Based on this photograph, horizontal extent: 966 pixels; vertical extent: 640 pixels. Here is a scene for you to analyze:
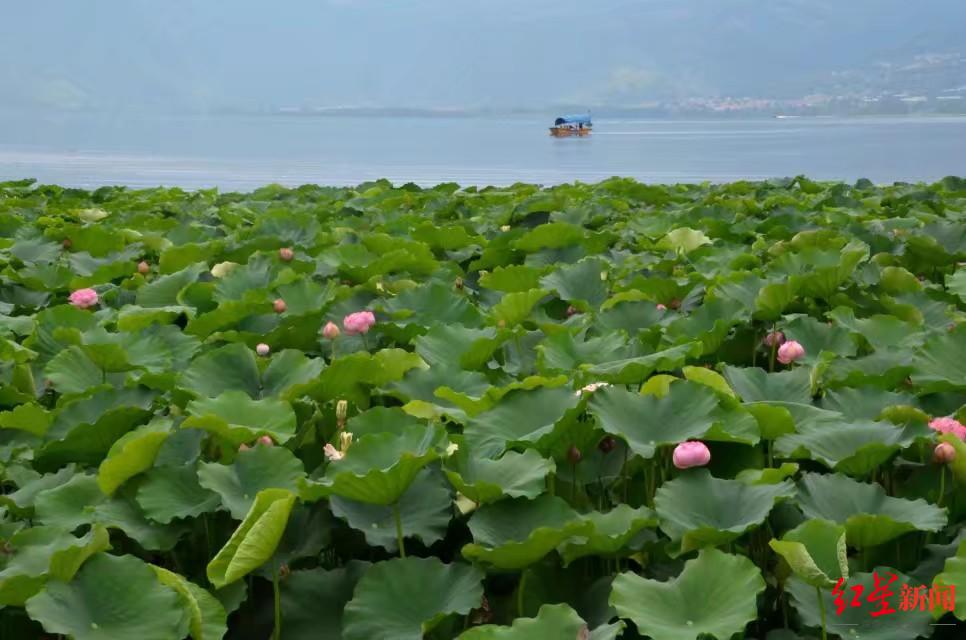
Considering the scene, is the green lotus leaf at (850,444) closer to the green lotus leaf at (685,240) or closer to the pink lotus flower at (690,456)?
the pink lotus flower at (690,456)

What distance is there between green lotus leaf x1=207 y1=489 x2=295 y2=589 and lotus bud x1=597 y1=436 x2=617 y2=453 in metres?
0.47

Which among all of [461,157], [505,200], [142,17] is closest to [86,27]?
[142,17]

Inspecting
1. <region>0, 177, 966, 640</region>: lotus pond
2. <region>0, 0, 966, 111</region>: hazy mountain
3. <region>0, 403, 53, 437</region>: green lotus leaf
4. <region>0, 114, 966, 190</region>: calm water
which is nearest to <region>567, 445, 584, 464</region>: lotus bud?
<region>0, 177, 966, 640</region>: lotus pond

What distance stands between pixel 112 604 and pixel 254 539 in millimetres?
169

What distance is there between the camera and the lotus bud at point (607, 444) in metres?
1.43

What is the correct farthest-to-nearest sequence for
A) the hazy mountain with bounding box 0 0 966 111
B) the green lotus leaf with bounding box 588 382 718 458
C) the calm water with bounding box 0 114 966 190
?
the hazy mountain with bounding box 0 0 966 111
the calm water with bounding box 0 114 966 190
the green lotus leaf with bounding box 588 382 718 458

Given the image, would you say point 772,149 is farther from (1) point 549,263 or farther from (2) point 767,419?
(2) point 767,419

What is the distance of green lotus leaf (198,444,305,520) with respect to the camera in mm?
1257

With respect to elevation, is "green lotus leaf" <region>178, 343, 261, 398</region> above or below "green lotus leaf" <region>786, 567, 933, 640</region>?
above

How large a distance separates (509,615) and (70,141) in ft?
74.2

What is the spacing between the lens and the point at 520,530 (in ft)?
3.93

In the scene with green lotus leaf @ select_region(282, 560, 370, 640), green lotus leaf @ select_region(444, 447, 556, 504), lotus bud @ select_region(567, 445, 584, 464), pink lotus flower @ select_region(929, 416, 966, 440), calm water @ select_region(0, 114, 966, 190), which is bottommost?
calm water @ select_region(0, 114, 966, 190)

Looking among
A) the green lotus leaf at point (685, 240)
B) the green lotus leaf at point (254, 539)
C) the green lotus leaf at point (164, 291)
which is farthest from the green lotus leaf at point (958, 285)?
the green lotus leaf at point (164, 291)

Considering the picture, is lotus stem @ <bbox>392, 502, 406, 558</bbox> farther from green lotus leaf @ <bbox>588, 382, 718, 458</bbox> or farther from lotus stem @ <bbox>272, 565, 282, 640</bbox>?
green lotus leaf @ <bbox>588, 382, 718, 458</bbox>
